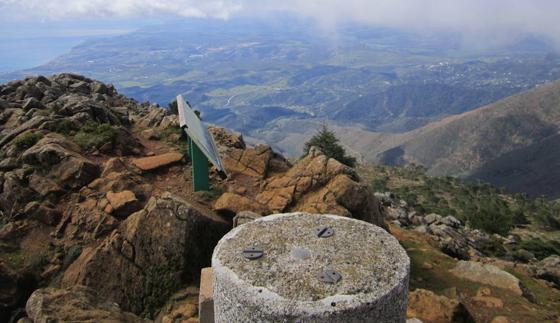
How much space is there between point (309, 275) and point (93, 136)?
12415mm

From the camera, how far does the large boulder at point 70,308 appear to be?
8242 mm

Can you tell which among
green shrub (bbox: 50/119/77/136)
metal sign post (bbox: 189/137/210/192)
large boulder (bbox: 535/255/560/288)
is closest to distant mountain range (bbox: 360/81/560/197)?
large boulder (bbox: 535/255/560/288)

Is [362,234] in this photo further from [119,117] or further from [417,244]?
[119,117]

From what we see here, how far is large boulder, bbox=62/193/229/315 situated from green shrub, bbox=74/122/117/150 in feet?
19.3

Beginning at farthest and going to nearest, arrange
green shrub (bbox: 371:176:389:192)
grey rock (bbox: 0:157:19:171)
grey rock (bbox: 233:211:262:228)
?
green shrub (bbox: 371:176:389:192) → grey rock (bbox: 0:157:19:171) → grey rock (bbox: 233:211:262:228)

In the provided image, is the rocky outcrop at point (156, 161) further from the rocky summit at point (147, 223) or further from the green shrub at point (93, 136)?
the green shrub at point (93, 136)

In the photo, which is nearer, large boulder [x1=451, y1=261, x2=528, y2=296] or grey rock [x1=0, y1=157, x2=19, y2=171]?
large boulder [x1=451, y1=261, x2=528, y2=296]

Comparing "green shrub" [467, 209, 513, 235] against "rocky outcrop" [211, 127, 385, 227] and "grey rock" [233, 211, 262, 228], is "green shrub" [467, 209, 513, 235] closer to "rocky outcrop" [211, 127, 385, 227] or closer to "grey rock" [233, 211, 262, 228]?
"rocky outcrop" [211, 127, 385, 227]

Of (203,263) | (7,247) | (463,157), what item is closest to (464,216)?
(203,263)

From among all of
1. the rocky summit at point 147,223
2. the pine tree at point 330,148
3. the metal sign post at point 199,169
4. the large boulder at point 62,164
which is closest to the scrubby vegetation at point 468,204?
the pine tree at point 330,148

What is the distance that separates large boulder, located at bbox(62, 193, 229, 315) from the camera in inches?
432

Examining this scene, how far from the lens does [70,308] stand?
851 centimetres

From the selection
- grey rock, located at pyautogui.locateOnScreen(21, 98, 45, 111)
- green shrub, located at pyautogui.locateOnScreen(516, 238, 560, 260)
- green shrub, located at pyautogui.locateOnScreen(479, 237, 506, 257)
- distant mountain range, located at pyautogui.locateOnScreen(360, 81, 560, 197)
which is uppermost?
grey rock, located at pyautogui.locateOnScreen(21, 98, 45, 111)

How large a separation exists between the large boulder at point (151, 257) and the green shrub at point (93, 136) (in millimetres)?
5873
